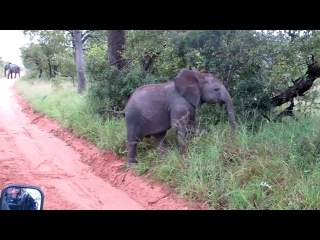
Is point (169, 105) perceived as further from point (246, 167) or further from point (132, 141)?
point (246, 167)

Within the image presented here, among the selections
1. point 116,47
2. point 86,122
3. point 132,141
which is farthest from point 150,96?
point 116,47

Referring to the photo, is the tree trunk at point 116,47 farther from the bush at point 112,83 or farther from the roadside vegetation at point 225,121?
the bush at point 112,83

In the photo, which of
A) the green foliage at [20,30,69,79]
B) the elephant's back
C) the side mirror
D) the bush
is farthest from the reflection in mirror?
the green foliage at [20,30,69,79]

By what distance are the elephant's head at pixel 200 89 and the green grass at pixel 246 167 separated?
50 centimetres

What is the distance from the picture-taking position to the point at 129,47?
1030 cm

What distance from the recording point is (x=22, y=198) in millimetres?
2635

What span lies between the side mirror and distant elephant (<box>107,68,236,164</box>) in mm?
4324

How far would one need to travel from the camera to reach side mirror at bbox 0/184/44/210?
8.38 feet

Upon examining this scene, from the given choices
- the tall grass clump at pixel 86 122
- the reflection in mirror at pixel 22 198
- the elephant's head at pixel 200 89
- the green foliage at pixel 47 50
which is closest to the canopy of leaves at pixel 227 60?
the tall grass clump at pixel 86 122

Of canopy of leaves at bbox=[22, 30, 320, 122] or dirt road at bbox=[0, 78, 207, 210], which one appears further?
canopy of leaves at bbox=[22, 30, 320, 122]

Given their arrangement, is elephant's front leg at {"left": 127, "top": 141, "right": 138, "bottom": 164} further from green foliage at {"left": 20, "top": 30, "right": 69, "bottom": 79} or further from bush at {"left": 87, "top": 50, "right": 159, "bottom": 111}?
green foliage at {"left": 20, "top": 30, "right": 69, "bottom": 79}

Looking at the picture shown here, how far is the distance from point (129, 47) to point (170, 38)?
72.2 inches
